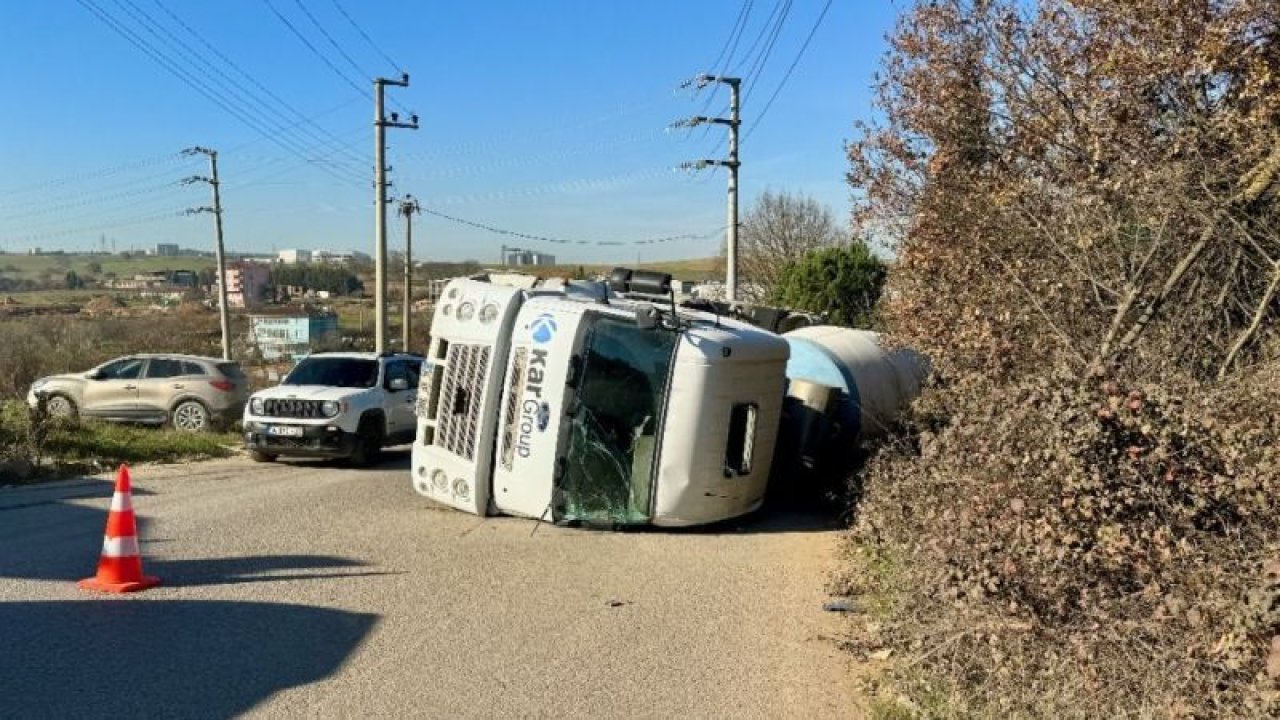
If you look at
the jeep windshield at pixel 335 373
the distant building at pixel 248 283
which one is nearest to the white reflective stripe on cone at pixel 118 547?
the jeep windshield at pixel 335 373

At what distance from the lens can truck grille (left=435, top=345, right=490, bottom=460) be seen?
411 inches

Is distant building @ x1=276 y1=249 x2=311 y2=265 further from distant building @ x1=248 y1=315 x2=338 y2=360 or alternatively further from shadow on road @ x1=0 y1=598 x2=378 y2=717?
shadow on road @ x1=0 y1=598 x2=378 y2=717

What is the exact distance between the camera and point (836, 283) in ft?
92.5

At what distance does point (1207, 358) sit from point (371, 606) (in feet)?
20.3

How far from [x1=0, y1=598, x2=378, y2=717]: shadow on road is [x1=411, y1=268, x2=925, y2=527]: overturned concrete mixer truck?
11.2 ft

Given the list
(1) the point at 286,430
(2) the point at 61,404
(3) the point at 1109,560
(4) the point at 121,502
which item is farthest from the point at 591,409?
(2) the point at 61,404

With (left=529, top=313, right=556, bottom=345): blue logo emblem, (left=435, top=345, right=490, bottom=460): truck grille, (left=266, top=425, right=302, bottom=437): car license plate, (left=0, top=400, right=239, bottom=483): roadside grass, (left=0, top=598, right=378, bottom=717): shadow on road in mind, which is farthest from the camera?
(left=266, top=425, right=302, bottom=437): car license plate

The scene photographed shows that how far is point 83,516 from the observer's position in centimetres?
1074

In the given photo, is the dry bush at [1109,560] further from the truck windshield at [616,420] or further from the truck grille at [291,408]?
the truck grille at [291,408]

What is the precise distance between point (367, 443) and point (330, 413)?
0.81 metres

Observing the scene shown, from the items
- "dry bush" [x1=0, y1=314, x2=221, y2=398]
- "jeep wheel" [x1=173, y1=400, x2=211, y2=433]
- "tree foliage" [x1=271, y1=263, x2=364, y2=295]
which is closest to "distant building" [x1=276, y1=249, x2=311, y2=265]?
"tree foliage" [x1=271, y1=263, x2=364, y2=295]

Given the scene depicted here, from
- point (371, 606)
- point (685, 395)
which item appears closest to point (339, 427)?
point (685, 395)

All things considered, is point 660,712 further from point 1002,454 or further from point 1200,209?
point 1200,209

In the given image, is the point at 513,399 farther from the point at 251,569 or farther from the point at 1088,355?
the point at 1088,355
